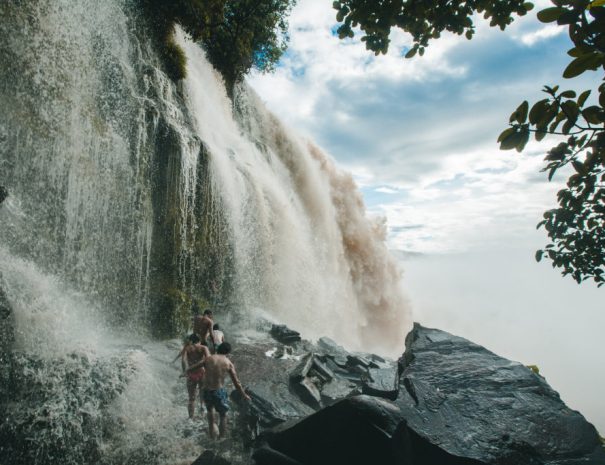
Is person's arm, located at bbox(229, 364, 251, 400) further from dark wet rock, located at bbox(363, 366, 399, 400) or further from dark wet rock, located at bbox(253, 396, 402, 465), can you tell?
dark wet rock, located at bbox(363, 366, 399, 400)

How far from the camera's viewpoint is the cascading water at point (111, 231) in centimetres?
563

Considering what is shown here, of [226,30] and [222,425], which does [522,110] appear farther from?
[226,30]

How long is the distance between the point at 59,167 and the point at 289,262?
8901 millimetres

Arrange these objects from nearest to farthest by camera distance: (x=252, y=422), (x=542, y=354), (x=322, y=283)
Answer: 1. (x=252, y=422)
2. (x=322, y=283)
3. (x=542, y=354)

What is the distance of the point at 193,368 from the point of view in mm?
6098

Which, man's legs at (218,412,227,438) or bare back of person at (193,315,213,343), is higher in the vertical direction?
bare back of person at (193,315,213,343)

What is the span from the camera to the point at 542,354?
150 feet

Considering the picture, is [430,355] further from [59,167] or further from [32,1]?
[32,1]

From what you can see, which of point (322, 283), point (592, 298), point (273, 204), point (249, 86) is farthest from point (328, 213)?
point (592, 298)

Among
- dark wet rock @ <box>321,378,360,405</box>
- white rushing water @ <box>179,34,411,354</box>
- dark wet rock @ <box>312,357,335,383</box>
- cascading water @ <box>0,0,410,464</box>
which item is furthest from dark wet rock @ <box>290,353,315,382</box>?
white rushing water @ <box>179,34,411,354</box>

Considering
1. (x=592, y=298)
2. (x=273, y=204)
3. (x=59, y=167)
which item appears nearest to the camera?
(x=59, y=167)

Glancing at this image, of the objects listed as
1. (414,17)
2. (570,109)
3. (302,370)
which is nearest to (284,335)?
(302,370)

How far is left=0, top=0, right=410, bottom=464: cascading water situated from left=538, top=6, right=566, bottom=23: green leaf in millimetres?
6193

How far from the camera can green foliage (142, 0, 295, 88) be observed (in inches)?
442
